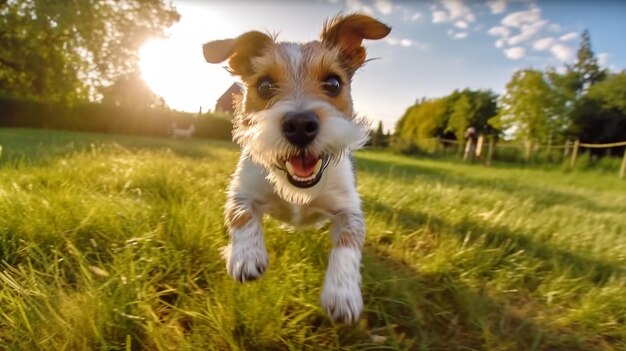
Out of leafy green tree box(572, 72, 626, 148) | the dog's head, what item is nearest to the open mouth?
the dog's head

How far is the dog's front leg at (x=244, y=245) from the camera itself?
1946 millimetres

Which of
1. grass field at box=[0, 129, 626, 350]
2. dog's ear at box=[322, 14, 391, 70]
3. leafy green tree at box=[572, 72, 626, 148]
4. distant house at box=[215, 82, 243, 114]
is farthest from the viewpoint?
leafy green tree at box=[572, 72, 626, 148]

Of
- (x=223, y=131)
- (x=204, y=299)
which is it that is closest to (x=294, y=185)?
(x=204, y=299)

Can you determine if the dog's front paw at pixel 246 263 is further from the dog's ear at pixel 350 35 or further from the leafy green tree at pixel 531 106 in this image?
the leafy green tree at pixel 531 106

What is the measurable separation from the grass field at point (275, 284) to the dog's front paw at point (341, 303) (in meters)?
0.13

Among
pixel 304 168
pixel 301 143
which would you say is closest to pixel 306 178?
pixel 304 168

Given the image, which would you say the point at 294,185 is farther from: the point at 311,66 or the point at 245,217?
the point at 311,66

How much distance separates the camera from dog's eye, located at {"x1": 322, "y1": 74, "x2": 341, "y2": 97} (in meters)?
2.59

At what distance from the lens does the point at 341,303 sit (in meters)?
1.76

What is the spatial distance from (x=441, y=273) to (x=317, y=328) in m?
1.01

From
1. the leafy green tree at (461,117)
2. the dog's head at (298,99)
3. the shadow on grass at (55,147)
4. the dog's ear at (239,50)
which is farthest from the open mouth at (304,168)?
the leafy green tree at (461,117)

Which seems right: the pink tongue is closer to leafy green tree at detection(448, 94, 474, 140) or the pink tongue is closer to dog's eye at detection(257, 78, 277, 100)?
dog's eye at detection(257, 78, 277, 100)

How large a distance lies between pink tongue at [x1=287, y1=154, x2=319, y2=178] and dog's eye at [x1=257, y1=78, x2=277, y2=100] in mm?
636

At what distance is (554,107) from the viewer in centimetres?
2247
